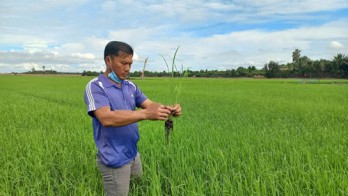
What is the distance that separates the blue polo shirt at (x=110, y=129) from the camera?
2.36 m

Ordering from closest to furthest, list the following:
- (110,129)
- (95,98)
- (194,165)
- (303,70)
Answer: (95,98) < (110,129) < (194,165) < (303,70)

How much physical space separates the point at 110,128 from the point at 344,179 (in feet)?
6.64

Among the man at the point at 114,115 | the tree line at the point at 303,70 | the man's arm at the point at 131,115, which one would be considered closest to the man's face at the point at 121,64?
the man at the point at 114,115

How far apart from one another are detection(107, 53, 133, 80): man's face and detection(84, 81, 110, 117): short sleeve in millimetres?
173

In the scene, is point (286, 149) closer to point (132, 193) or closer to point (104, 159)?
point (132, 193)

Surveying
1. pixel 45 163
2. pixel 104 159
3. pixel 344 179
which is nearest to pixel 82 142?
pixel 45 163

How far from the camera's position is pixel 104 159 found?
2439 mm

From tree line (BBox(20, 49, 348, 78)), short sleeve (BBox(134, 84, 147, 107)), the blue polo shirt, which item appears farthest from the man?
Result: tree line (BBox(20, 49, 348, 78))

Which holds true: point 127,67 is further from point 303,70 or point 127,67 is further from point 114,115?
point 303,70

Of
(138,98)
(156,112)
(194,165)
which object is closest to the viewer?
(156,112)

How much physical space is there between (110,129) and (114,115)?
25cm

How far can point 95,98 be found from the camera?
7.65 feet

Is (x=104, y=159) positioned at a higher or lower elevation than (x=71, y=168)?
higher

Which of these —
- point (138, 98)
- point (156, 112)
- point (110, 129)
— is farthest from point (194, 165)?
point (156, 112)
